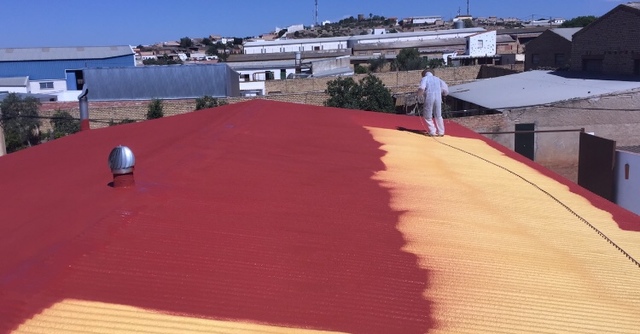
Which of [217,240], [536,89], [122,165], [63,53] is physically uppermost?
[63,53]

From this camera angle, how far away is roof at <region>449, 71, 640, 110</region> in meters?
22.6

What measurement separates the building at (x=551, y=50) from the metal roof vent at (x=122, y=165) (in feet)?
111

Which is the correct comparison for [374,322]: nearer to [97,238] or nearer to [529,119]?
[97,238]

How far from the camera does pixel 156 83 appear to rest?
35.0 metres

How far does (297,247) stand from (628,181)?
1060cm

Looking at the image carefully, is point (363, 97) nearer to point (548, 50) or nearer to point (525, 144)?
point (525, 144)

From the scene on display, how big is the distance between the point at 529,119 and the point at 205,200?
57.5 feet

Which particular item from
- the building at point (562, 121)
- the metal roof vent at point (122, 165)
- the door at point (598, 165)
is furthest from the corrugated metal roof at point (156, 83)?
the metal roof vent at point (122, 165)

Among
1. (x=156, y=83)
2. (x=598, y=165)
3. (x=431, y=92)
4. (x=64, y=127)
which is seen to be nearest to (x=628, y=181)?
(x=598, y=165)

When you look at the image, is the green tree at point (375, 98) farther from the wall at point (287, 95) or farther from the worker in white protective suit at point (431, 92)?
the worker in white protective suit at point (431, 92)

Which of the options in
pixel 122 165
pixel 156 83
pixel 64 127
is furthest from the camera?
pixel 156 83

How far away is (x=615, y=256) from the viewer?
14.9 feet

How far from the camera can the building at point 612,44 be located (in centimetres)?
2614

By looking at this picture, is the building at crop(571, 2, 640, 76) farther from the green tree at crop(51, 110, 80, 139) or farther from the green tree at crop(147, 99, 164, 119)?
the green tree at crop(51, 110, 80, 139)
